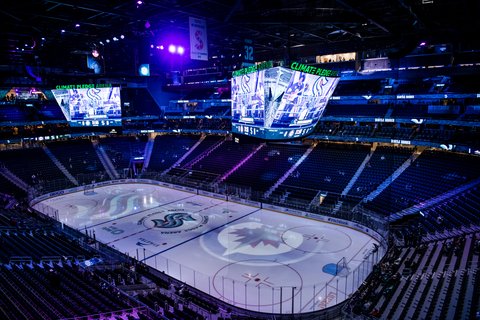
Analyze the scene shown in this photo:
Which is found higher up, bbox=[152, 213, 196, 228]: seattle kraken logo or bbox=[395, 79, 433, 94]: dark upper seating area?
bbox=[395, 79, 433, 94]: dark upper seating area

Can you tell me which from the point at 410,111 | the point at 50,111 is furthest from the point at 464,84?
the point at 50,111

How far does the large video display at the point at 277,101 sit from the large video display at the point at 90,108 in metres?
12.9

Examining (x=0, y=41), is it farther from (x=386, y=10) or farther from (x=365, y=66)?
(x=365, y=66)

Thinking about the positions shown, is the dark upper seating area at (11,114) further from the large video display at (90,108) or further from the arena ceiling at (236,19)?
the large video display at (90,108)

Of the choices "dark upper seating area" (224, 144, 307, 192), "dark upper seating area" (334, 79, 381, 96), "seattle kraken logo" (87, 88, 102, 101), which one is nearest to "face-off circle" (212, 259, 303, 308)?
"dark upper seating area" (224, 144, 307, 192)

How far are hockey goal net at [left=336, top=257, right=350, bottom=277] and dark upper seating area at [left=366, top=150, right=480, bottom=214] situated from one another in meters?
6.71

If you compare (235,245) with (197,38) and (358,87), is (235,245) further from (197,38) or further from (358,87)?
(358,87)

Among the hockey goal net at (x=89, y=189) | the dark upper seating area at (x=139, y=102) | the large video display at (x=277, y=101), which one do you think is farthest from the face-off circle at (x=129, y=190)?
the large video display at (x=277, y=101)

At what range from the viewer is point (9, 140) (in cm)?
3341

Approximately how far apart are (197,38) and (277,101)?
524 centimetres

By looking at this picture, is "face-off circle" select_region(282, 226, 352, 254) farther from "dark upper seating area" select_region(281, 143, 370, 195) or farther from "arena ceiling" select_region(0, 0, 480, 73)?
"arena ceiling" select_region(0, 0, 480, 73)

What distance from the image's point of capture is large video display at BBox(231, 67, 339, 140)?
42.6ft

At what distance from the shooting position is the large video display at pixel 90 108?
23984 millimetres

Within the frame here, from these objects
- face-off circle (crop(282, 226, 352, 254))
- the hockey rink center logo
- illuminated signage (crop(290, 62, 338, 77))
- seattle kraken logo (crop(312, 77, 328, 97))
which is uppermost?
illuminated signage (crop(290, 62, 338, 77))
